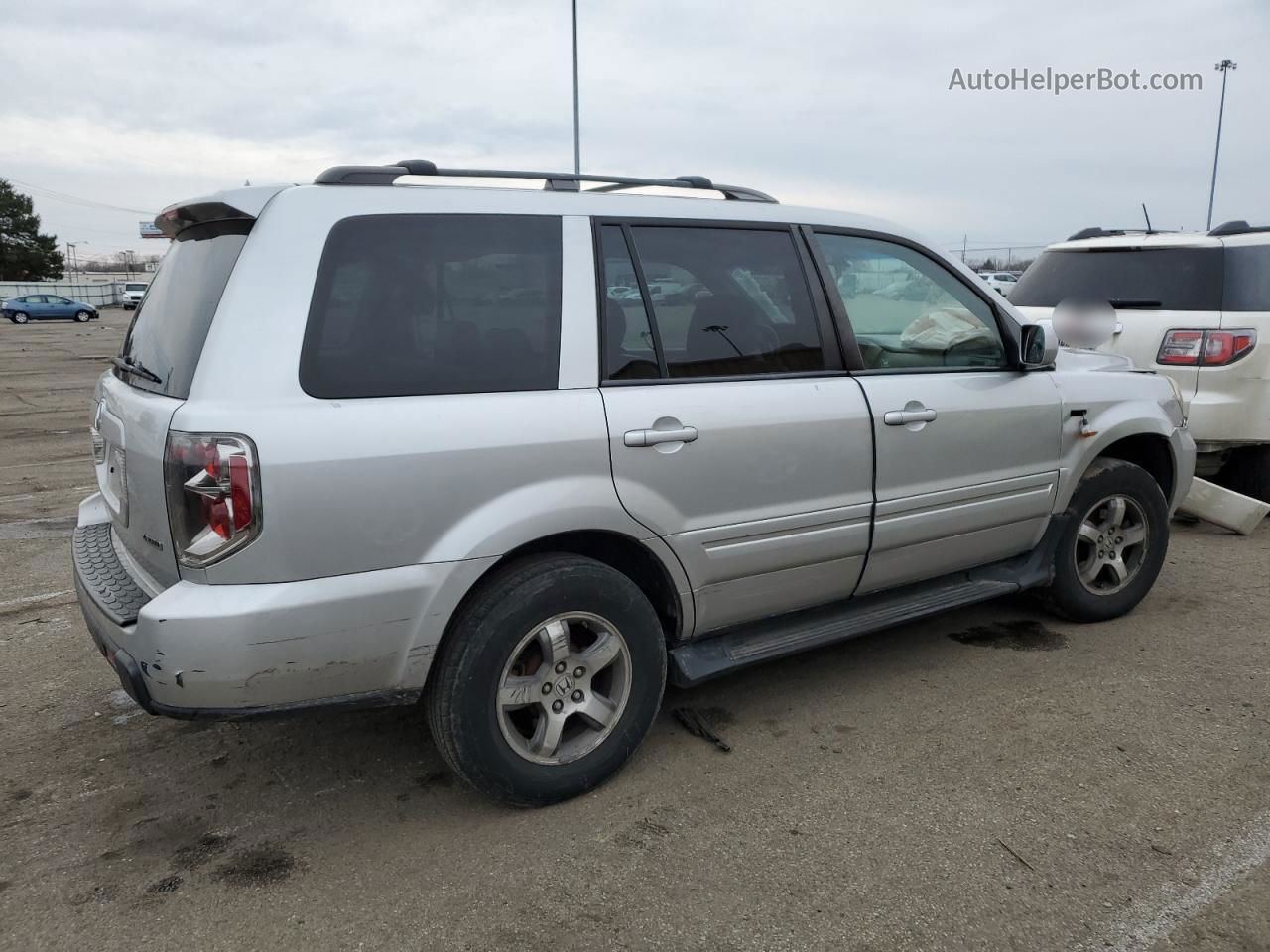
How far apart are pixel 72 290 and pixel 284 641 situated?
2657 inches

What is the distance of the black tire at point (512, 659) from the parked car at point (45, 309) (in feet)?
155

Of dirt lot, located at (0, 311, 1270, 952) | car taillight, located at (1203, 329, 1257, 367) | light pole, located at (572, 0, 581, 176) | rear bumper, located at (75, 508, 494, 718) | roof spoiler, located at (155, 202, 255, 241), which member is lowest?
dirt lot, located at (0, 311, 1270, 952)

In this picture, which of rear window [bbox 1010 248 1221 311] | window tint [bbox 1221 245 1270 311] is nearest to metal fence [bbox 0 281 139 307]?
rear window [bbox 1010 248 1221 311]

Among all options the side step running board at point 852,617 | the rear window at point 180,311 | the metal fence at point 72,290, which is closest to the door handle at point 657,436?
the side step running board at point 852,617

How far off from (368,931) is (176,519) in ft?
3.75

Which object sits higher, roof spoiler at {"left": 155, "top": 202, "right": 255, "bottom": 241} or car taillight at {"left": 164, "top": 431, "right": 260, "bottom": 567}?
roof spoiler at {"left": 155, "top": 202, "right": 255, "bottom": 241}

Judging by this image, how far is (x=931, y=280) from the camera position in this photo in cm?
395

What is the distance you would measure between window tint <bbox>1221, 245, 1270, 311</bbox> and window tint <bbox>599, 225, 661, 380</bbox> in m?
4.73

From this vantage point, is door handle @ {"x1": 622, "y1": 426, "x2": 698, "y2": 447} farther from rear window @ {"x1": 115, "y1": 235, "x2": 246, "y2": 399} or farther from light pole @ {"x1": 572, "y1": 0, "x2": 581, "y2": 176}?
light pole @ {"x1": 572, "y1": 0, "x2": 581, "y2": 176}

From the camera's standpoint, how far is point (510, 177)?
3.06 metres

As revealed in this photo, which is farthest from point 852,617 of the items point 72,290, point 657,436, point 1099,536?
point 72,290

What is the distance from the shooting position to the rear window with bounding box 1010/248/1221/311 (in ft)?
20.3

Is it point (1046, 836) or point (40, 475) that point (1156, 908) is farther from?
point (40, 475)

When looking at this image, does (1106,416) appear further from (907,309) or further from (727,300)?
(727,300)
